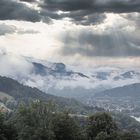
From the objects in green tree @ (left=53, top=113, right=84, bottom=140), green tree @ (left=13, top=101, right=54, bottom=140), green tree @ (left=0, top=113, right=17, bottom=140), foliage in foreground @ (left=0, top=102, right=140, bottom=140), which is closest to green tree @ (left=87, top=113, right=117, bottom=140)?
foliage in foreground @ (left=0, top=102, right=140, bottom=140)

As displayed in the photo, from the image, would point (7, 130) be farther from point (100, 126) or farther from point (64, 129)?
point (100, 126)

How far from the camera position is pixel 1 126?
13850 cm

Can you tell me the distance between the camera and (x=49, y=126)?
137m

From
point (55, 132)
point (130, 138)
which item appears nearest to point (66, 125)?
point (55, 132)

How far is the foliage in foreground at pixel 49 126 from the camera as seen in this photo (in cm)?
13212

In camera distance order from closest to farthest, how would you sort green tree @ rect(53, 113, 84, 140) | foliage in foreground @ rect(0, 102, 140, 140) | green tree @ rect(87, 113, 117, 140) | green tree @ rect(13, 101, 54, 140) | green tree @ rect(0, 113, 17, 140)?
1. green tree @ rect(13, 101, 54, 140)
2. foliage in foreground @ rect(0, 102, 140, 140)
3. green tree @ rect(0, 113, 17, 140)
4. green tree @ rect(53, 113, 84, 140)
5. green tree @ rect(87, 113, 117, 140)

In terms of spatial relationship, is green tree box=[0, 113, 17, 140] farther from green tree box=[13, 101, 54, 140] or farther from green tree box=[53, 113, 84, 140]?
green tree box=[53, 113, 84, 140]

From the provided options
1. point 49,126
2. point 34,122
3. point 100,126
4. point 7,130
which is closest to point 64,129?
point 49,126

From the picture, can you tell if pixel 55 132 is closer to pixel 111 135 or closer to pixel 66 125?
pixel 66 125

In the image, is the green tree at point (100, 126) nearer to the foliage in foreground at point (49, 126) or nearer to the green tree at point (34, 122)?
the foliage in foreground at point (49, 126)

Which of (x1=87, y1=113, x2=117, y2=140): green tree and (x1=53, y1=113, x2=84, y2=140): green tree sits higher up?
(x1=53, y1=113, x2=84, y2=140): green tree

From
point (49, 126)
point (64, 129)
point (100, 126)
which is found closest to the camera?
point (49, 126)

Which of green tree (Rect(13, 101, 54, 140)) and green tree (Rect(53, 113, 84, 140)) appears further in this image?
green tree (Rect(53, 113, 84, 140))

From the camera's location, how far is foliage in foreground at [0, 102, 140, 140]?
13212cm
